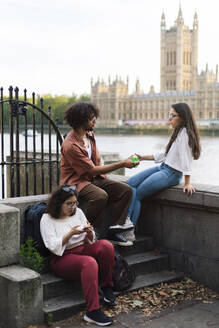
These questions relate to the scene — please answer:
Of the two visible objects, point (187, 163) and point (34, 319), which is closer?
point (34, 319)

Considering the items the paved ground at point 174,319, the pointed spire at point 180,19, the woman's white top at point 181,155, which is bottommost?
the paved ground at point 174,319

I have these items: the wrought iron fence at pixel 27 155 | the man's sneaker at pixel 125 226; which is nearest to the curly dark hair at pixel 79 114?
the wrought iron fence at pixel 27 155

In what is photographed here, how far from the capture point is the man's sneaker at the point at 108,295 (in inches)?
128

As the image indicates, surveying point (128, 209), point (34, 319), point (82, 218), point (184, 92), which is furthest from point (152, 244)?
point (184, 92)

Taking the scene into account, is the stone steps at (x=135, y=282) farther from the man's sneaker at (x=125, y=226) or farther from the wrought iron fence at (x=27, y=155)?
the wrought iron fence at (x=27, y=155)

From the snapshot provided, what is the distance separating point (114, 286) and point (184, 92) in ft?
313

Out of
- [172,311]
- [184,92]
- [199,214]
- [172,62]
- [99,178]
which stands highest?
[172,62]

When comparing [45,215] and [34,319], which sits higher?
Answer: [45,215]

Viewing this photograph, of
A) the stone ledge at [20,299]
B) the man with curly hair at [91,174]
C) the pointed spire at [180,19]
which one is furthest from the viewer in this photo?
the pointed spire at [180,19]

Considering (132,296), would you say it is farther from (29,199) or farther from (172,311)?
(29,199)

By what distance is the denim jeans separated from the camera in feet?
12.9

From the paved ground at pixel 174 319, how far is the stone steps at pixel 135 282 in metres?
0.10

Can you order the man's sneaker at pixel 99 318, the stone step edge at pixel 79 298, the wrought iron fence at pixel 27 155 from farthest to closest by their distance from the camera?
the wrought iron fence at pixel 27 155 → the stone step edge at pixel 79 298 → the man's sneaker at pixel 99 318

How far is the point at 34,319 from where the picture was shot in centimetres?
296
